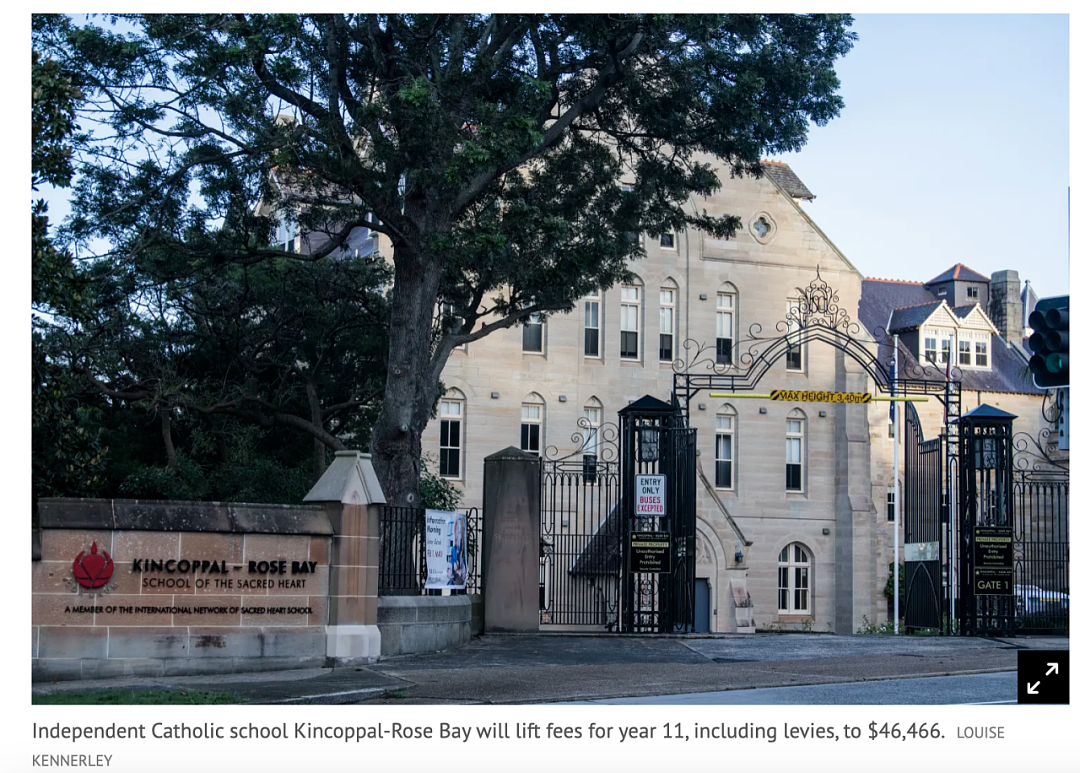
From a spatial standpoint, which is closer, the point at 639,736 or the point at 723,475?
the point at 639,736

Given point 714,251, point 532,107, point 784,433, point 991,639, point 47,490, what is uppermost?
point 714,251

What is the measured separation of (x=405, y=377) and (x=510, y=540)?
306 cm

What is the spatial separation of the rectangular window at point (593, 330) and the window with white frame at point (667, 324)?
81.7 inches

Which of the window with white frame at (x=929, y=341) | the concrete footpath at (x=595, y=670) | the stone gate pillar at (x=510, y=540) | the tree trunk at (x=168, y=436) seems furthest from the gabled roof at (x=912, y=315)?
the stone gate pillar at (x=510, y=540)

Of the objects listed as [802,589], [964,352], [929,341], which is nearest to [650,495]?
[802,589]

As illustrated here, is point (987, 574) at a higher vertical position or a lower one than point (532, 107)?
lower

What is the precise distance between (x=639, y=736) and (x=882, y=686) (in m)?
4.77

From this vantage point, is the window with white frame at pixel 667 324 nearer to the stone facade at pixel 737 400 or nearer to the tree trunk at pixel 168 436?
the stone facade at pixel 737 400

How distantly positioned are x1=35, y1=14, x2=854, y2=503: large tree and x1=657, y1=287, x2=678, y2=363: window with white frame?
19.2m

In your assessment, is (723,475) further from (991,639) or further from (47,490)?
(47,490)

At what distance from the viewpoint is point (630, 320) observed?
43062 millimetres

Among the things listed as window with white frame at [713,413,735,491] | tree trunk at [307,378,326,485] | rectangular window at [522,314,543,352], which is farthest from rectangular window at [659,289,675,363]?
tree trunk at [307,378,326,485]

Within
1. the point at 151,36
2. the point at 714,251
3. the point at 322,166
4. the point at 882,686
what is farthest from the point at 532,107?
the point at 714,251

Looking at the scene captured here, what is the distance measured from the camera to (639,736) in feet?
35.7
